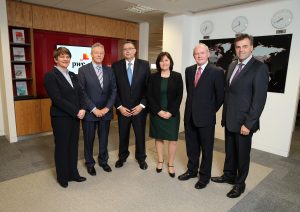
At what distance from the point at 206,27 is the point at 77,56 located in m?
2.85

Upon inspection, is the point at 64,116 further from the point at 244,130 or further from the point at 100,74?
the point at 244,130

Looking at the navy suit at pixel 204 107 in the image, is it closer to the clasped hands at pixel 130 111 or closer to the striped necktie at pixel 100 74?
the clasped hands at pixel 130 111

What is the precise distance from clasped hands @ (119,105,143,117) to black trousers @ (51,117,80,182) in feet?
1.94

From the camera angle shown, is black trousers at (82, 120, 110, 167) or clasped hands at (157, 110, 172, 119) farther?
black trousers at (82, 120, 110, 167)

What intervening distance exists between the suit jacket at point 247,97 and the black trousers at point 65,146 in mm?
1716

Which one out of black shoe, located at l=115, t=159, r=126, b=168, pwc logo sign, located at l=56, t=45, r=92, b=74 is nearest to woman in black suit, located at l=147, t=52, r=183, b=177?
black shoe, located at l=115, t=159, r=126, b=168

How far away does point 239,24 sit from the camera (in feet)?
13.1

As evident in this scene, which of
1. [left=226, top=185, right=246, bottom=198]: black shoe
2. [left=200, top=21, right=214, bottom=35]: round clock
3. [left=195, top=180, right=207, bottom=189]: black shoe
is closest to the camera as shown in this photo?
[left=226, top=185, right=246, bottom=198]: black shoe

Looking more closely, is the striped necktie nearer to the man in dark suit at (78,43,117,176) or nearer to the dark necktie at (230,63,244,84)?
the man in dark suit at (78,43,117,176)

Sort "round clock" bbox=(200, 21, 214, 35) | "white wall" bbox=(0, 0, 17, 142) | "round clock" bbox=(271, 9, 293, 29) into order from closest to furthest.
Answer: "round clock" bbox=(271, 9, 293, 29) < "white wall" bbox=(0, 0, 17, 142) < "round clock" bbox=(200, 21, 214, 35)

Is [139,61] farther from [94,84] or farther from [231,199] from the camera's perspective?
[231,199]

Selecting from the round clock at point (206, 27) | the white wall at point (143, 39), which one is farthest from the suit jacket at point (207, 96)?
the white wall at point (143, 39)

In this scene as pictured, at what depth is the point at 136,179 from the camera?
279 centimetres

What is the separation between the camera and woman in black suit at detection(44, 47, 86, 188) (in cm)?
232
